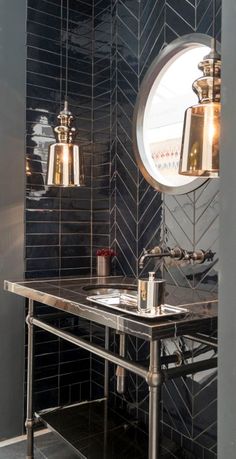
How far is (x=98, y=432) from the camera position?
7.29ft

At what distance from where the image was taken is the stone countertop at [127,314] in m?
1.43

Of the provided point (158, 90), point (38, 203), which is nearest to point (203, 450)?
point (38, 203)

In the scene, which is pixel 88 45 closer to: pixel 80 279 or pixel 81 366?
pixel 80 279

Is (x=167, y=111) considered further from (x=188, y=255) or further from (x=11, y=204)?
(x=11, y=204)

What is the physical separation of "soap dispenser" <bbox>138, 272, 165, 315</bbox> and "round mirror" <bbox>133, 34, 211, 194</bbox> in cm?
74

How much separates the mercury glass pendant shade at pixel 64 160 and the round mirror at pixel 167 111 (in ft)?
1.38

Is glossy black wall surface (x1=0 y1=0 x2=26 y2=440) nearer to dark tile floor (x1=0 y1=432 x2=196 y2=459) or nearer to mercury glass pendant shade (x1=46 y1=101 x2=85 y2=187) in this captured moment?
dark tile floor (x1=0 y1=432 x2=196 y2=459)

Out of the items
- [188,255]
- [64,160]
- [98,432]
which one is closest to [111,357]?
[188,255]

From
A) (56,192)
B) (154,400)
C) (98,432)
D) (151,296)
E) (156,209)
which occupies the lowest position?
(98,432)

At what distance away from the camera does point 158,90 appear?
250cm

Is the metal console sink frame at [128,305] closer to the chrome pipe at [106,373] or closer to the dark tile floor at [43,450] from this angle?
the chrome pipe at [106,373]

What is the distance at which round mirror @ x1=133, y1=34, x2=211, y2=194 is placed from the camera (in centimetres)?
226

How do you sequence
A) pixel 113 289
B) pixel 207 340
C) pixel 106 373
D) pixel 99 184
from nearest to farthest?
pixel 207 340
pixel 113 289
pixel 106 373
pixel 99 184

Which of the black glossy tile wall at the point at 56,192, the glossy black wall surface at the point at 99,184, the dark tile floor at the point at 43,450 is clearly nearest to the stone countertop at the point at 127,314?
the glossy black wall surface at the point at 99,184
